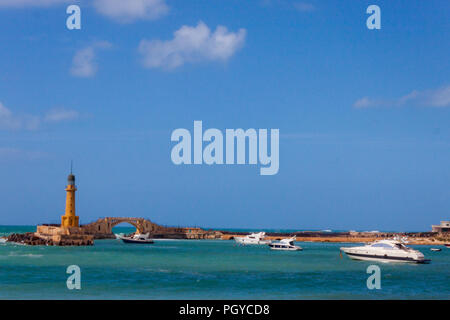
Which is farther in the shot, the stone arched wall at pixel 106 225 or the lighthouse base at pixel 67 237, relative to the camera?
the stone arched wall at pixel 106 225

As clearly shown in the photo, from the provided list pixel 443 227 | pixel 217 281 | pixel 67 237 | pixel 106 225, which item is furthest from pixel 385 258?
pixel 443 227

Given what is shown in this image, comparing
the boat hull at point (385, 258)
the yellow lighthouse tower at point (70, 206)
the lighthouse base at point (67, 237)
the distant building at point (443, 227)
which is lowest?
the distant building at point (443, 227)

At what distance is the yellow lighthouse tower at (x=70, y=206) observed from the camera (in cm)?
10331

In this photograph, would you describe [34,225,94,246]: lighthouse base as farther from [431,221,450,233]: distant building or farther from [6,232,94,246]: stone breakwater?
[431,221,450,233]: distant building

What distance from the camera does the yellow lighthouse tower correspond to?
339ft

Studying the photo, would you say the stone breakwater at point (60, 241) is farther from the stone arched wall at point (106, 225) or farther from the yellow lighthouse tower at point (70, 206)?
the stone arched wall at point (106, 225)

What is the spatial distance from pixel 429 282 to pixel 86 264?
3059 centimetres

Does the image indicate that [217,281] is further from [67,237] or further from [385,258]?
[67,237]

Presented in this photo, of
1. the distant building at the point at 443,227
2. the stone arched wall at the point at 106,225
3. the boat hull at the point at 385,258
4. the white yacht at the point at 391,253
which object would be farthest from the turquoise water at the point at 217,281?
the distant building at the point at 443,227

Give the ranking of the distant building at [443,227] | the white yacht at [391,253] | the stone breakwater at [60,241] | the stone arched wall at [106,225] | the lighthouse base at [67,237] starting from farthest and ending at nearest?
the distant building at [443,227] → the stone arched wall at [106,225] → the lighthouse base at [67,237] → the stone breakwater at [60,241] → the white yacht at [391,253]

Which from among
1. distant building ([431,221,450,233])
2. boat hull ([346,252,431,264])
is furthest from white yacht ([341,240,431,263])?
distant building ([431,221,450,233])

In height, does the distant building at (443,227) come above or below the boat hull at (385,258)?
below
